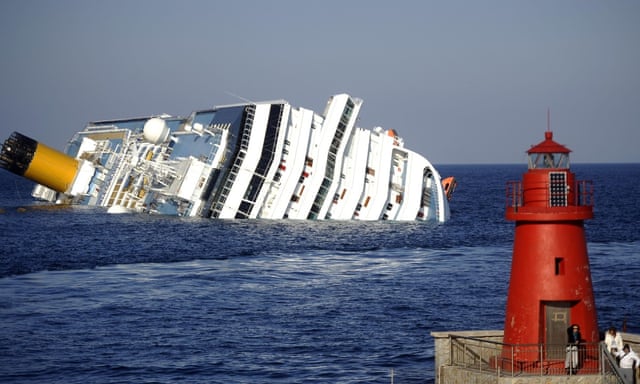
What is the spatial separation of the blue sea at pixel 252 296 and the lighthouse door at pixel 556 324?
7768mm

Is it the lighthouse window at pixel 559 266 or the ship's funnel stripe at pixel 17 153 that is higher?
the ship's funnel stripe at pixel 17 153

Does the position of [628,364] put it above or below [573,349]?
below

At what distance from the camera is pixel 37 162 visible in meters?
90.3

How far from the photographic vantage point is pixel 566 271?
2203 centimetres

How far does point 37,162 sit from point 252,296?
167 feet

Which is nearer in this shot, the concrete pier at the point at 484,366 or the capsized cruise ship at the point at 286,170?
the concrete pier at the point at 484,366

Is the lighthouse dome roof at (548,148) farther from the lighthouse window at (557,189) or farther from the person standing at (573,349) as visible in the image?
the person standing at (573,349)

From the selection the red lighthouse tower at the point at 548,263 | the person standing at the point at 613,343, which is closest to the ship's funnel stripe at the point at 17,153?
the red lighthouse tower at the point at 548,263

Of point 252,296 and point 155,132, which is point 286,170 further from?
point 252,296

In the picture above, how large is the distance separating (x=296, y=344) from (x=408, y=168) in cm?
4426

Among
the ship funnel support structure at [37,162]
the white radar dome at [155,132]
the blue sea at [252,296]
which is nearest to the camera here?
the blue sea at [252,296]

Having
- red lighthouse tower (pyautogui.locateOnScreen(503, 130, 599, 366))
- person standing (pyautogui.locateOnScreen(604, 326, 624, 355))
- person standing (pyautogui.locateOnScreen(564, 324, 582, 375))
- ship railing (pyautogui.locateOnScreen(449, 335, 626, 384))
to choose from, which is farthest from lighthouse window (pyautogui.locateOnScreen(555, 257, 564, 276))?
person standing (pyautogui.locateOnScreen(604, 326, 624, 355))

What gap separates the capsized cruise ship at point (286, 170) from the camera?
246 ft

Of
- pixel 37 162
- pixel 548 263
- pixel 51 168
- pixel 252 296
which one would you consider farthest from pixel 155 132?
pixel 548 263
